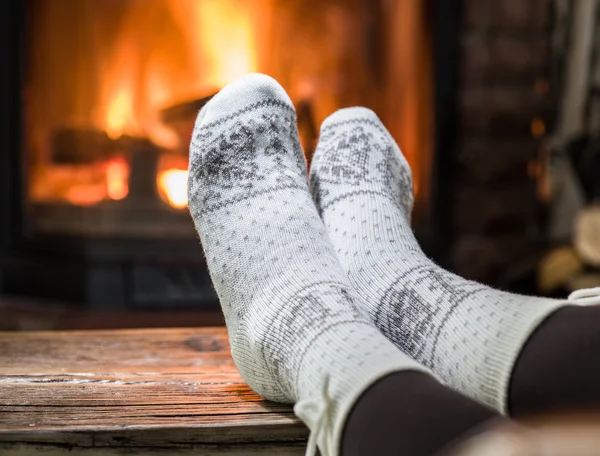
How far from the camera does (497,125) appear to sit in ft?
4.74

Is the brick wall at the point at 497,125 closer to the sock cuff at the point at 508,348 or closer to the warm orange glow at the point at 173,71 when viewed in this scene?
the warm orange glow at the point at 173,71

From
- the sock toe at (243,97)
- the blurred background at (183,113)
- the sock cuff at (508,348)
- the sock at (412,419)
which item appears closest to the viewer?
the sock at (412,419)

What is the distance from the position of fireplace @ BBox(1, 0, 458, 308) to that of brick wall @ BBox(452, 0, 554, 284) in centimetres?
5

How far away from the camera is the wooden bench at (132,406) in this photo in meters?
0.50

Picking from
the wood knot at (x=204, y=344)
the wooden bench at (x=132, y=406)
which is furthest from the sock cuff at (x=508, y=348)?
the wood knot at (x=204, y=344)

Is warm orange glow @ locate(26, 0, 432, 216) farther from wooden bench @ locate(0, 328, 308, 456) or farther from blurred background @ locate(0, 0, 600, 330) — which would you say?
wooden bench @ locate(0, 328, 308, 456)

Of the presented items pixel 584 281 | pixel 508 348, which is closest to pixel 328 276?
pixel 508 348

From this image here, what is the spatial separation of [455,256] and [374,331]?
3.14 ft

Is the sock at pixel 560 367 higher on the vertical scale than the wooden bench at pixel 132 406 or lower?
higher

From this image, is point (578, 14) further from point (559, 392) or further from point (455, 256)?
point (559, 392)

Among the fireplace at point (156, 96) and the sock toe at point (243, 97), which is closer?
the sock toe at point (243, 97)

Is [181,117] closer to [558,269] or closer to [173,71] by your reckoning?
[173,71]

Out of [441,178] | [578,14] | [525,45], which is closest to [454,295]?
[441,178]

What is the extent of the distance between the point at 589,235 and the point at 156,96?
865 millimetres
